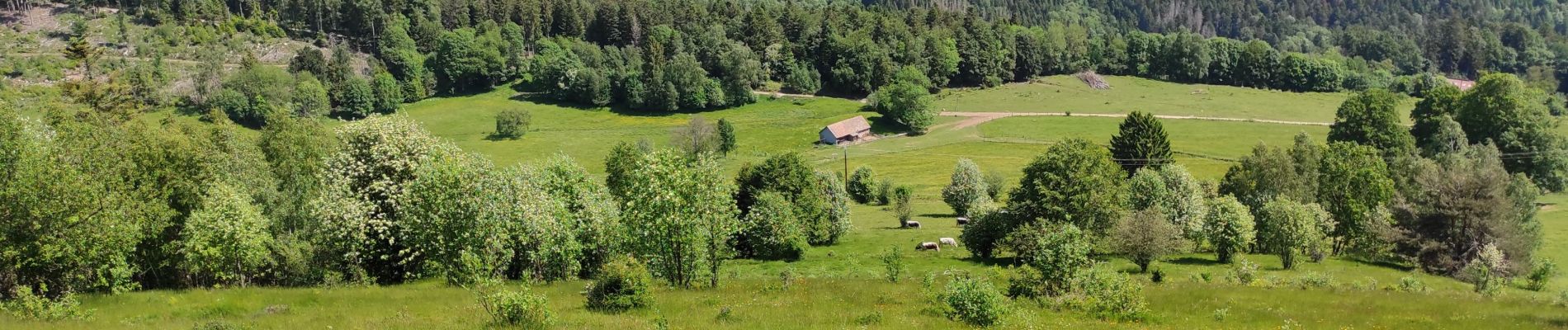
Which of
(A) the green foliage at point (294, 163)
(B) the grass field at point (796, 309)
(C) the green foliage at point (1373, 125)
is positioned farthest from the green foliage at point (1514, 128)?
(A) the green foliage at point (294, 163)

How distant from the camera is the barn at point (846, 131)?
416 ft

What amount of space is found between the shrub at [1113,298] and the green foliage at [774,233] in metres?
32.4

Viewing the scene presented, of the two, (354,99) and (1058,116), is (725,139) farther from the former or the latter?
(354,99)

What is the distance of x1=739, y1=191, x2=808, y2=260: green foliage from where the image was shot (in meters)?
60.9

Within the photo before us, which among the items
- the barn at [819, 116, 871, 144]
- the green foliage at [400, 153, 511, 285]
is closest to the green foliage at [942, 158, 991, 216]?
the barn at [819, 116, 871, 144]

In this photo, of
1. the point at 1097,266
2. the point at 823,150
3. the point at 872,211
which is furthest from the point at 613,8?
the point at 1097,266

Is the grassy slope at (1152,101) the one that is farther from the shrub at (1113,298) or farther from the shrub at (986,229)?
the shrub at (1113,298)

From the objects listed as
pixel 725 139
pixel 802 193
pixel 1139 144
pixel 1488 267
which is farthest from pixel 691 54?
pixel 1488 267

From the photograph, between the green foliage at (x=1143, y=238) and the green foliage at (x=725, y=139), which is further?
the green foliage at (x=725, y=139)

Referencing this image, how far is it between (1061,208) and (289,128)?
42970 millimetres

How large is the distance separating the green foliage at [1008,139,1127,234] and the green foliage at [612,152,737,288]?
2689 centimetres

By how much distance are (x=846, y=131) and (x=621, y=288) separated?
10152 cm

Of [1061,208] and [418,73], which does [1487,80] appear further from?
[418,73]

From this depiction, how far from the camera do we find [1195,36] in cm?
19200
